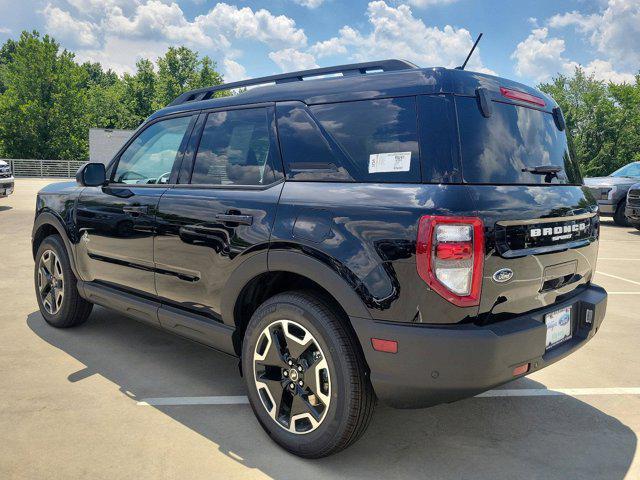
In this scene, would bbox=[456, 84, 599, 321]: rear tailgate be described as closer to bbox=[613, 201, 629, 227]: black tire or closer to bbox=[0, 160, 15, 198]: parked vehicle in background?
bbox=[613, 201, 629, 227]: black tire

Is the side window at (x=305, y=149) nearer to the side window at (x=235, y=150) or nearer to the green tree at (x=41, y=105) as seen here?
Result: the side window at (x=235, y=150)

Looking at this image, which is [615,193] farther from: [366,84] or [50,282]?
[50,282]

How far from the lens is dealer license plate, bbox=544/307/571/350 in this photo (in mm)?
2621

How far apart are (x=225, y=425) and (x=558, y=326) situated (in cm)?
188

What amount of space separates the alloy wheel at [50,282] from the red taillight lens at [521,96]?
12.3ft

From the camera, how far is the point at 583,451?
284 cm

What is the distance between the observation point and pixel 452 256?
2.24 metres

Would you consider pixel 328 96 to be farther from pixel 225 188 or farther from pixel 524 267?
pixel 524 267

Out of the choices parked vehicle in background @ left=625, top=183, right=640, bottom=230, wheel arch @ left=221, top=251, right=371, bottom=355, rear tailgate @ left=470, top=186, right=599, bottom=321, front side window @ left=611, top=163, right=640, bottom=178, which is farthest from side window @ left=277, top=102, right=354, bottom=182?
front side window @ left=611, top=163, right=640, bottom=178

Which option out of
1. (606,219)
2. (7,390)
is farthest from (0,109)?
(7,390)

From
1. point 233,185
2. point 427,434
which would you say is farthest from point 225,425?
point 233,185

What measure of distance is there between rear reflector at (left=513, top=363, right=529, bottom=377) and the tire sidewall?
2.43 ft

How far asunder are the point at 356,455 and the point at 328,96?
187 cm

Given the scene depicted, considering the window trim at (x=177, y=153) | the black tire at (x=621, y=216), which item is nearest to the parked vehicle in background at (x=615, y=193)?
the black tire at (x=621, y=216)
